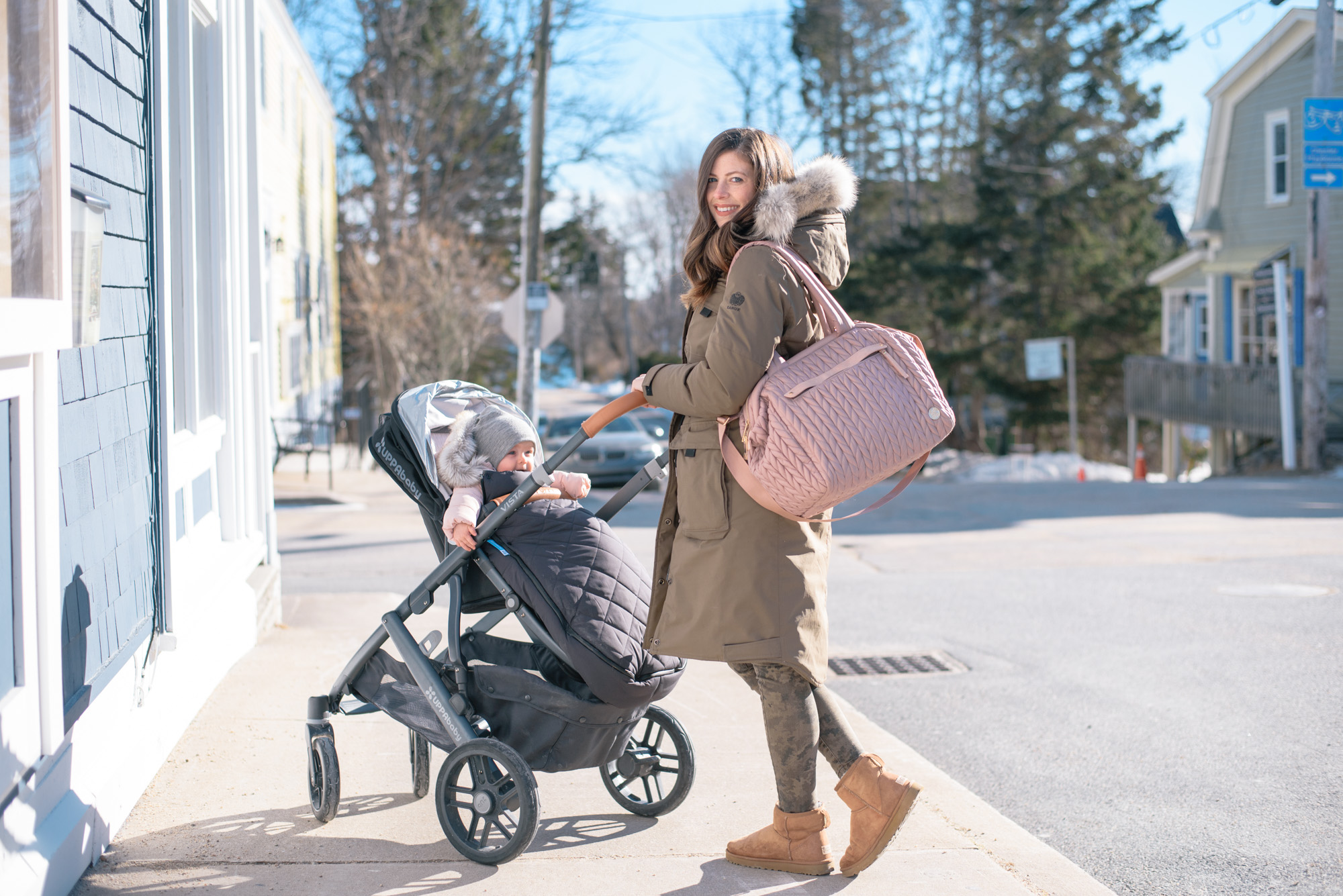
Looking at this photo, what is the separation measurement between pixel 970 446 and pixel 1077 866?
1299 inches

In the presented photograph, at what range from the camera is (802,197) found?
119 inches

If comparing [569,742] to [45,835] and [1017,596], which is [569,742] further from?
[1017,596]

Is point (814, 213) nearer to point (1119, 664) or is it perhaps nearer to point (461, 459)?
point (461, 459)

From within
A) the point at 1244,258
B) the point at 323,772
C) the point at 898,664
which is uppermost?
the point at 1244,258

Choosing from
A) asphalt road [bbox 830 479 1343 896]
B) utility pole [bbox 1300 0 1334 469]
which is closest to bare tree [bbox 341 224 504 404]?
asphalt road [bbox 830 479 1343 896]

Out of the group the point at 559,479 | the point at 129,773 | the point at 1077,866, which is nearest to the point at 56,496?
the point at 129,773

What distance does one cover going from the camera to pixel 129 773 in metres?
3.57

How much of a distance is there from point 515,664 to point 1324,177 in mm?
16209

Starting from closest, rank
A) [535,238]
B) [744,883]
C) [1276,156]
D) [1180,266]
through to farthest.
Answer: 1. [744,883]
2. [535,238]
3. [1276,156]
4. [1180,266]

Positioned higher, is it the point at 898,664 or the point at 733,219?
the point at 733,219

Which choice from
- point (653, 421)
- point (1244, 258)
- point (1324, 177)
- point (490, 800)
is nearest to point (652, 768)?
point (490, 800)

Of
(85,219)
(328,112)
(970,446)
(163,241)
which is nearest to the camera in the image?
(85,219)

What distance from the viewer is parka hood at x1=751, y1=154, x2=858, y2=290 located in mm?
2980

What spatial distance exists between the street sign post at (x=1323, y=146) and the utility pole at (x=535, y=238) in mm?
10831
